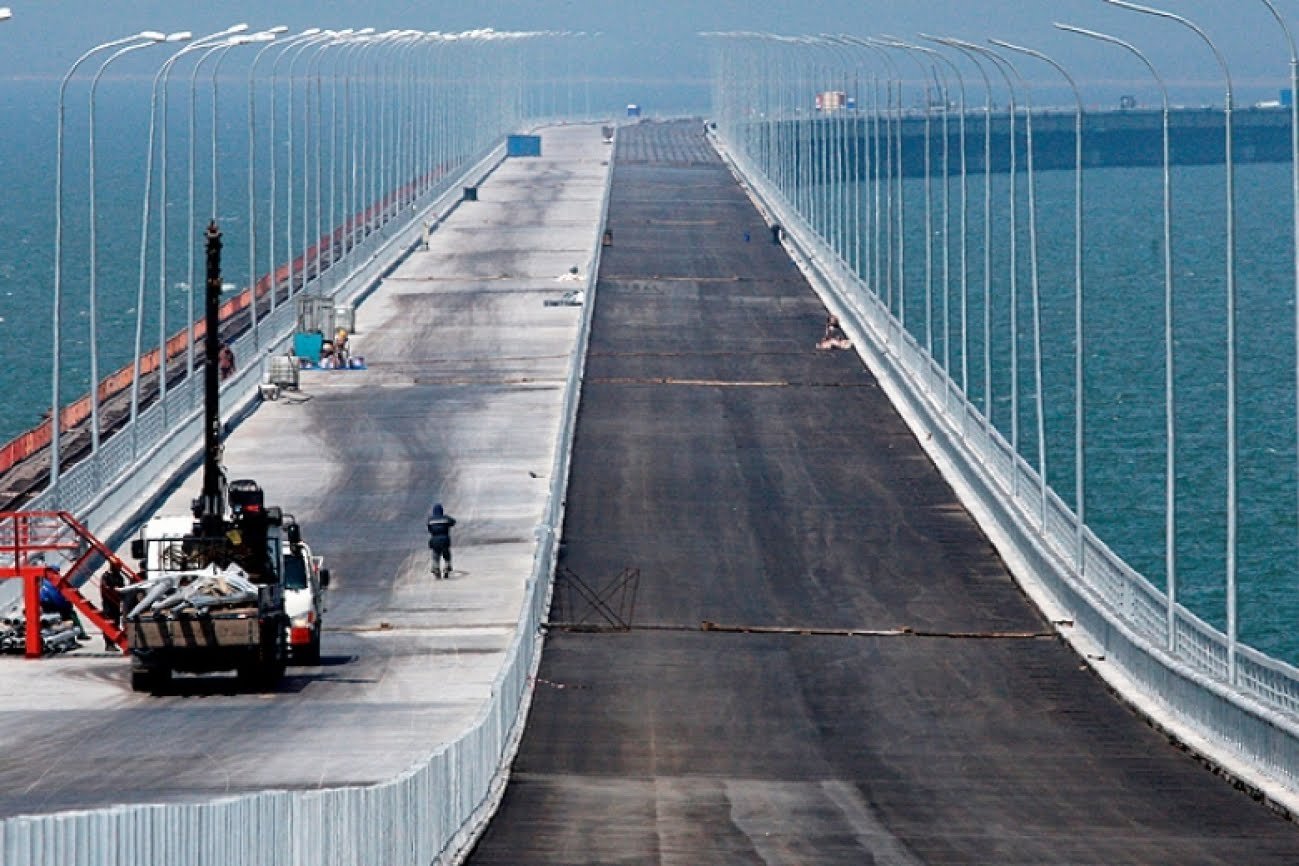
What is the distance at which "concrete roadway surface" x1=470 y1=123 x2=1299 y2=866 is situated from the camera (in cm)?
2889

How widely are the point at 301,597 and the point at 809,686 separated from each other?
7.44 m

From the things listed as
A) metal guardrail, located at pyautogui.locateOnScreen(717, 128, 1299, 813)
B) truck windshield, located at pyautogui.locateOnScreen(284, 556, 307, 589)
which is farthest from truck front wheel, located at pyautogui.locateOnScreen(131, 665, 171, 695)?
metal guardrail, located at pyautogui.locateOnScreen(717, 128, 1299, 813)

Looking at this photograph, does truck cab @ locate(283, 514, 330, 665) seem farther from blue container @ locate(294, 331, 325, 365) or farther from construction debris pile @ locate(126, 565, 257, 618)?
blue container @ locate(294, 331, 325, 365)

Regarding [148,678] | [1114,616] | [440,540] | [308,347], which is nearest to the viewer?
[148,678]

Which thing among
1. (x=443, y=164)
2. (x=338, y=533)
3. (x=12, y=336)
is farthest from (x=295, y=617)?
(x=443, y=164)

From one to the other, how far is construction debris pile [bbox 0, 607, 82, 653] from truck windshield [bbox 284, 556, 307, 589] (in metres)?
4.53

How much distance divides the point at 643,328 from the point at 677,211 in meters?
51.9

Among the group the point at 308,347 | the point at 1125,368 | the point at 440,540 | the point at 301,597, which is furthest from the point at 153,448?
the point at 1125,368

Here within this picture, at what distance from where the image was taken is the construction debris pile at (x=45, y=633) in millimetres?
42719

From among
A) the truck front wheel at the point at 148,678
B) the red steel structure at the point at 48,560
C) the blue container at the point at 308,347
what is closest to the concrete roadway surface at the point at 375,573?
the truck front wheel at the point at 148,678

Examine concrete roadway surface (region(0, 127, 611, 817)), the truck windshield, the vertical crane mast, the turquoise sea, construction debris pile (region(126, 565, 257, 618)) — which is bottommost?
the turquoise sea

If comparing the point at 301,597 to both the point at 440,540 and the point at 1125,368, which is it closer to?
the point at 440,540

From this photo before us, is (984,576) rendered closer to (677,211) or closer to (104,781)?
(104,781)

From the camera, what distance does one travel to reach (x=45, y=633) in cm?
4300
